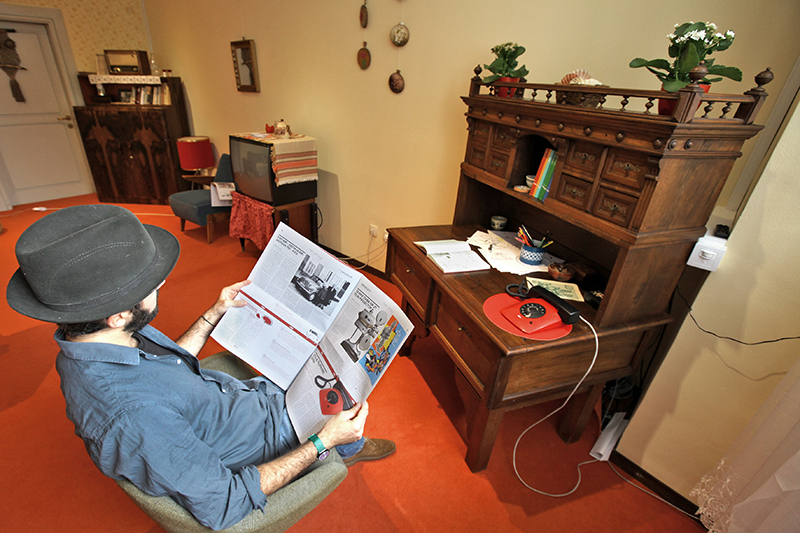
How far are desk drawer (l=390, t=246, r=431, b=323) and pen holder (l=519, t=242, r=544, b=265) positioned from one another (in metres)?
0.43

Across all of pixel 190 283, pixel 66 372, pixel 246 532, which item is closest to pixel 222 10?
pixel 190 283

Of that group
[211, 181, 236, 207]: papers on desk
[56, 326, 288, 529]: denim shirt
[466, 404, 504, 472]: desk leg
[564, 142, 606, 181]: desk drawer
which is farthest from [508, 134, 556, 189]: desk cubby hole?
[211, 181, 236, 207]: papers on desk

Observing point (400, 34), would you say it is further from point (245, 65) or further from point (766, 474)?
point (766, 474)

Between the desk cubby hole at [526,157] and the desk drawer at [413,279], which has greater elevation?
the desk cubby hole at [526,157]

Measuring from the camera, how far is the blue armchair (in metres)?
3.39

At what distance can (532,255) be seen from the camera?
1580 mm

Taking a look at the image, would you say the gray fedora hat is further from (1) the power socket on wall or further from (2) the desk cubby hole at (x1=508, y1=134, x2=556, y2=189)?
(1) the power socket on wall

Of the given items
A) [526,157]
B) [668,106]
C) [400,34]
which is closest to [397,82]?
[400,34]

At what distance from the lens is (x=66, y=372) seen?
75 cm

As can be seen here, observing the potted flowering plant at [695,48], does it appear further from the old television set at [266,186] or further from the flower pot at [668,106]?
the old television set at [266,186]

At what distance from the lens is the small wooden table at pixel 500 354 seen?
4.02ft

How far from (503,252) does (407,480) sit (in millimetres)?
1075

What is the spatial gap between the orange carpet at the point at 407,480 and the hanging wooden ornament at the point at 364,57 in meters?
2.04

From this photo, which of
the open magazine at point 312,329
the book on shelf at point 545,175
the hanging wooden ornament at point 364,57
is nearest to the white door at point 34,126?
the hanging wooden ornament at point 364,57
